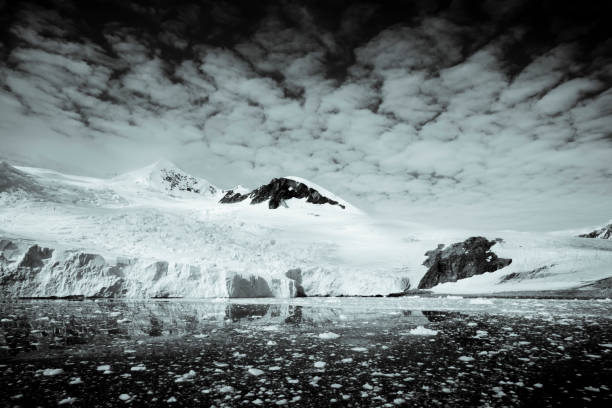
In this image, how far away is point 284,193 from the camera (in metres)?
85.9

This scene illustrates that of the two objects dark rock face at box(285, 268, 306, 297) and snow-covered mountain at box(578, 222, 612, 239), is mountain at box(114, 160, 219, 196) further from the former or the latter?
snow-covered mountain at box(578, 222, 612, 239)

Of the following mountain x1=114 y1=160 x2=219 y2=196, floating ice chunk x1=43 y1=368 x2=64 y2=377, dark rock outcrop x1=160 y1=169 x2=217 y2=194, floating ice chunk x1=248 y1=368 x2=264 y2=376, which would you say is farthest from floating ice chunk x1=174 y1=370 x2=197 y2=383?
dark rock outcrop x1=160 y1=169 x2=217 y2=194

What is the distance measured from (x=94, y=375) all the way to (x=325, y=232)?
49.4m

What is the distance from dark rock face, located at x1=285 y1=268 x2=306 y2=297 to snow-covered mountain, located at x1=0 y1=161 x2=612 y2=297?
0.31 ft

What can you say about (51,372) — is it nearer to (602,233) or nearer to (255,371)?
(255,371)

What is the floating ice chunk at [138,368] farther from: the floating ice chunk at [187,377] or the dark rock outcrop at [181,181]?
the dark rock outcrop at [181,181]

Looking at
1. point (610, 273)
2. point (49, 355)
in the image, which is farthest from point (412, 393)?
point (610, 273)

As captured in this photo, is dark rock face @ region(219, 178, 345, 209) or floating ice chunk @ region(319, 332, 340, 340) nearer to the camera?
floating ice chunk @ region(319, 332, 340, 340)

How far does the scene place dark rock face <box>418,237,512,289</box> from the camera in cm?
3369

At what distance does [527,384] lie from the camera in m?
4.92

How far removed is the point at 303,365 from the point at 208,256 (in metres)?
26.4

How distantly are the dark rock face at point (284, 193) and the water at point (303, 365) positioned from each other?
231ft

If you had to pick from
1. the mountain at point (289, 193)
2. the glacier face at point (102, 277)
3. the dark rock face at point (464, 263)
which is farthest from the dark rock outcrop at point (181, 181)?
the glacier face at point (102, 277)

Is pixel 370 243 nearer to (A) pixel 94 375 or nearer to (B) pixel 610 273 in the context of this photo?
(B) pixel 610 273
